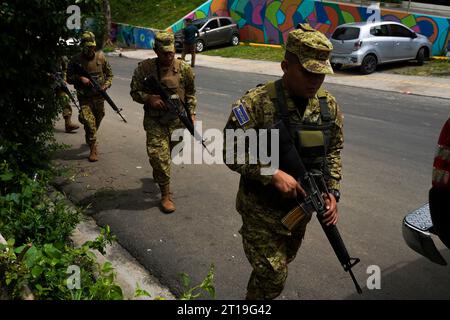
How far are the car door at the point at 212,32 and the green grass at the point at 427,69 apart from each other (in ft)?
29.4

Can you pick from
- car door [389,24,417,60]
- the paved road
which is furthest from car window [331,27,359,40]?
the paved road

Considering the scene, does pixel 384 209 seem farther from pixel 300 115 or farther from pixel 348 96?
pixel 348 96

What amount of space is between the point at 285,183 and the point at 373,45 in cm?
1295

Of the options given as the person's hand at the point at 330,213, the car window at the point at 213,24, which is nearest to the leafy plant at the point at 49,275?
the person's hand at the point at 330,213

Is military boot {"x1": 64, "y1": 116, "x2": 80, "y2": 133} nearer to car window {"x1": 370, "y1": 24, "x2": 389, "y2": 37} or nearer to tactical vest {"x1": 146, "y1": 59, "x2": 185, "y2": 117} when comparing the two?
tactical vest {"x1": 146, "y1": 59, "x2": 185, "y2": 117}

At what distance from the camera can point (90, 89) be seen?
21.1ft

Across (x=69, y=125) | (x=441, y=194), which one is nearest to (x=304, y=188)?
(x=441, y=194)

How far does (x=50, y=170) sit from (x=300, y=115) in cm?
297

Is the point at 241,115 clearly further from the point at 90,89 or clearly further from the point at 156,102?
the point at 90,89

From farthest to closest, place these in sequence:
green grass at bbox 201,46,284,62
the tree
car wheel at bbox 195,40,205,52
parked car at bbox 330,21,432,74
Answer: car wheel at bbox 195,40,205,52 < green grass at bbox 201,46,284,62 < parked car at bbox 330,21,432,74 < the tree

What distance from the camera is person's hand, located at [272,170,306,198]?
242 centimetres

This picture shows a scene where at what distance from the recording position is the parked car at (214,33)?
20906mm

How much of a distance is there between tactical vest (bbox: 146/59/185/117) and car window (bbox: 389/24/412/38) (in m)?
12.0
